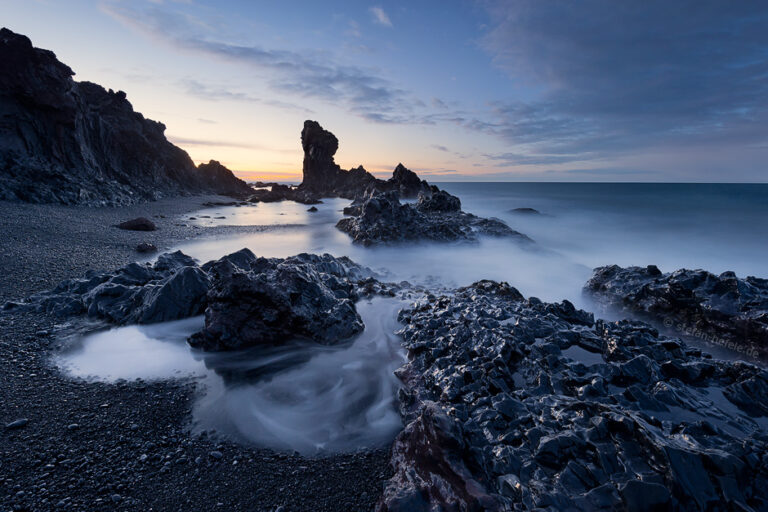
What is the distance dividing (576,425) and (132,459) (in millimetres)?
4808

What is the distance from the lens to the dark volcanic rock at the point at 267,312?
20.2 feet

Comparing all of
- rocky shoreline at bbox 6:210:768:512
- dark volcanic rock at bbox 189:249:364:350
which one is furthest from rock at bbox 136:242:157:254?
dark volcanic rock at bbox 189:249:364:350

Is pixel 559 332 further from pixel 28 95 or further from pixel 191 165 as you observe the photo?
pixel 191 165

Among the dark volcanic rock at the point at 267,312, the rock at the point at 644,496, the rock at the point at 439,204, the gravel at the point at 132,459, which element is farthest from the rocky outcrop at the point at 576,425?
the rock at the point at 439,204

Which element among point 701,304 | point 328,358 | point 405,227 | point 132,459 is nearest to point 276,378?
point 328,358

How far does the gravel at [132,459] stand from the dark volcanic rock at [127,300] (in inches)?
52.7

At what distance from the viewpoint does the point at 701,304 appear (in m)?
6.68

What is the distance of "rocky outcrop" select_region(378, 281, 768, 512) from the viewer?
98.4 inches

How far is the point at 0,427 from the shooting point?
12.6 feet

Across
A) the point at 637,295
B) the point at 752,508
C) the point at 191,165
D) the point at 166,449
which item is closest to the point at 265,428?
the point at 166,449

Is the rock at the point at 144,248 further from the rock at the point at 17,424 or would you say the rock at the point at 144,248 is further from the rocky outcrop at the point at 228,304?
the rock at the point at 17,424

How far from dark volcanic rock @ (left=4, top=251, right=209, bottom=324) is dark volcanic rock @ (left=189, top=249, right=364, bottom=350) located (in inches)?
37.5

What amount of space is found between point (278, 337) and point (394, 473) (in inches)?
146

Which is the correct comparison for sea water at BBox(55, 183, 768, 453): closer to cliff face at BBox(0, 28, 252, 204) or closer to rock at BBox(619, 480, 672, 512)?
rock at BBox(619, 480, 672, 512)
